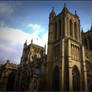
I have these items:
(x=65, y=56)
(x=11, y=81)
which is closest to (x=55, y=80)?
(x=65, y=56)

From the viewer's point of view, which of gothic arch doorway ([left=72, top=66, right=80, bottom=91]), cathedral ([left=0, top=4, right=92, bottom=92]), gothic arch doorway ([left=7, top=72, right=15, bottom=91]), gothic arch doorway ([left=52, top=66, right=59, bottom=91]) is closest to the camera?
cathedral ([left=0, top=4, right=92, bottom=92])

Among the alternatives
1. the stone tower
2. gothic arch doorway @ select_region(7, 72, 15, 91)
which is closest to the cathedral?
the stone tower

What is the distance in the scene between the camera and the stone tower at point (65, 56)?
29922 millimetres

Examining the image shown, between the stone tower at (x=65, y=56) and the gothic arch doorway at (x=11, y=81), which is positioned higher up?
the stone tower at (x=65, y=56)

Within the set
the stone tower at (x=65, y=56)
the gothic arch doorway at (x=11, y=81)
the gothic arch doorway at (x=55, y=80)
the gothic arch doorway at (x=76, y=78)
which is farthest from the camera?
the gothic arch doorway at (x=11, y=81)

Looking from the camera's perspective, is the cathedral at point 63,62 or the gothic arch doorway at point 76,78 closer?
the cathedral at point 63,62

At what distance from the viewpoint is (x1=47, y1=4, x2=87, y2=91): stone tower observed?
29922 millimetres

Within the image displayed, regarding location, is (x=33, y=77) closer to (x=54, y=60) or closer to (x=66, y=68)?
(x=54, y=60)

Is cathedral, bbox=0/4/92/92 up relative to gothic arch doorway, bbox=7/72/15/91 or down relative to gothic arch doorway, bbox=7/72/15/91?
up

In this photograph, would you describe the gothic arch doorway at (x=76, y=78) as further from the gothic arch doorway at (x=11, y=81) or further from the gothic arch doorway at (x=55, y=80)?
the gothic arch doorway at (x=11, y=81)

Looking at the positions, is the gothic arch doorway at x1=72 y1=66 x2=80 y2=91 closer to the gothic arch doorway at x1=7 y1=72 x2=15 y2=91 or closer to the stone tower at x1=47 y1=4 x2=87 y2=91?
the stone tower at x1=47 y1=4 x2=87 y2=91

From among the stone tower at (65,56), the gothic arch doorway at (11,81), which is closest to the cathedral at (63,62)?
the stone tower at (65,56)

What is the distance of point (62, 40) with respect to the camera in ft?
110

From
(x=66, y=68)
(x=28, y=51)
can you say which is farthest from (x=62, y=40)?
(x=28, y=51)
